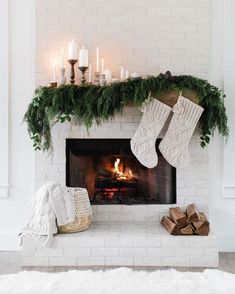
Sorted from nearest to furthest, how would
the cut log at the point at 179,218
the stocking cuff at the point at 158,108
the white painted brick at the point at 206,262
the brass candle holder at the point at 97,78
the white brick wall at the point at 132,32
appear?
1. the white painted brick at the point at 206,262
2. the cut log at the point at 179,218
3. the stocking cuff at the point at 158,108
4. the brass candle holder at the point at 97,78
5. the white brick wall at the point at 132,32

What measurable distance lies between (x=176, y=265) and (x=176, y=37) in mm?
2039

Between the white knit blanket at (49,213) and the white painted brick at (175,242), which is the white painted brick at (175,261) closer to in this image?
the white painted brick at (175,242)

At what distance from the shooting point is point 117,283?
2.15 m

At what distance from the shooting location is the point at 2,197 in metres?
3.69

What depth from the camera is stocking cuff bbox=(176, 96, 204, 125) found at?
11.2 feet

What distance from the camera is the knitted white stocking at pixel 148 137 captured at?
3.44 metres

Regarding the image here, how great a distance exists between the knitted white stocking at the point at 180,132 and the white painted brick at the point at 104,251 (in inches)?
36.6

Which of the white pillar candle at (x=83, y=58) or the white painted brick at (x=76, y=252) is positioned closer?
the white painted brick at (x=76, y=252)

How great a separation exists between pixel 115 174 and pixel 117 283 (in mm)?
1703

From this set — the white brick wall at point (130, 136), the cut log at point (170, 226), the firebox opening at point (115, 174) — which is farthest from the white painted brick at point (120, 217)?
the cut log at point (170, 226)

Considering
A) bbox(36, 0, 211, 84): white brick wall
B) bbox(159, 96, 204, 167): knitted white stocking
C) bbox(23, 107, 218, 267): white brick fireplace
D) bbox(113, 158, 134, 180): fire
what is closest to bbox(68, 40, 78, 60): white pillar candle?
bbox(36, 0, 211, 84): white brick wall

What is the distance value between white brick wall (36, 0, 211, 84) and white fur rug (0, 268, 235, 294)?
1984mm

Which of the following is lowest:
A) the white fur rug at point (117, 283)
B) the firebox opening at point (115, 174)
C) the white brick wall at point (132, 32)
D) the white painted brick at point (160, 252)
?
the white painted brick at point (160, 252)

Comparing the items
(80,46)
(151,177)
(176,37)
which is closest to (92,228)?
(151,177)
